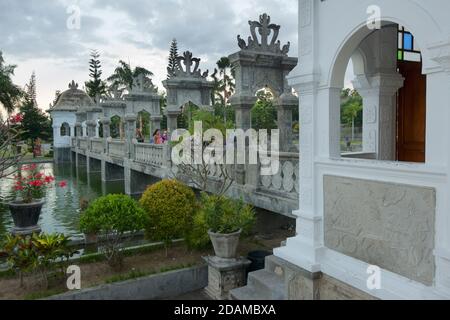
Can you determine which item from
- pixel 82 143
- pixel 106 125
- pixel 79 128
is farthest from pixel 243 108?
pixel 79 128

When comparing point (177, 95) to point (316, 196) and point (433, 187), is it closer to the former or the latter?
point (316, 196)

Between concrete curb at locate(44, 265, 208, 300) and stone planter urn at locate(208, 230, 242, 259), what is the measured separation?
21.7 inches

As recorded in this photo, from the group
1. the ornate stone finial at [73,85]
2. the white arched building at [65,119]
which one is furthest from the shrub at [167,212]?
the ornate stone finial at [73,85]

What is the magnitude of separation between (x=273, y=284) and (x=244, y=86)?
203 inches

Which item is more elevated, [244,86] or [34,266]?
[244,86]

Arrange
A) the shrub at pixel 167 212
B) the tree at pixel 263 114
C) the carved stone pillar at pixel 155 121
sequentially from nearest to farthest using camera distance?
the shrub at pixel 167 212, the carved stone pillar at pixel 155 121, the tree at pixel 263 114

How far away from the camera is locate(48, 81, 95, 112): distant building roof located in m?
36.2

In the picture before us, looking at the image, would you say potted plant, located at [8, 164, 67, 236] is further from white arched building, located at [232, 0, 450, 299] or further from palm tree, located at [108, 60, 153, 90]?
palm tree, located at [108, 60, 153, 90]

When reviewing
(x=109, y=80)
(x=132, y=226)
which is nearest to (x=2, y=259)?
(x=132, y=226)

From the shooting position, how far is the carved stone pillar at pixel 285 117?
29.3 ft

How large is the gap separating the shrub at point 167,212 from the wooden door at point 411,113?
4025 millimetres

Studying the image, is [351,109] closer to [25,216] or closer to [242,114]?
[242,114]

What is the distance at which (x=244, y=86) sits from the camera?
29.5ft

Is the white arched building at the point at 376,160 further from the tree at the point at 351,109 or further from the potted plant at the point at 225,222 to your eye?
the tree at the point at 351,109
